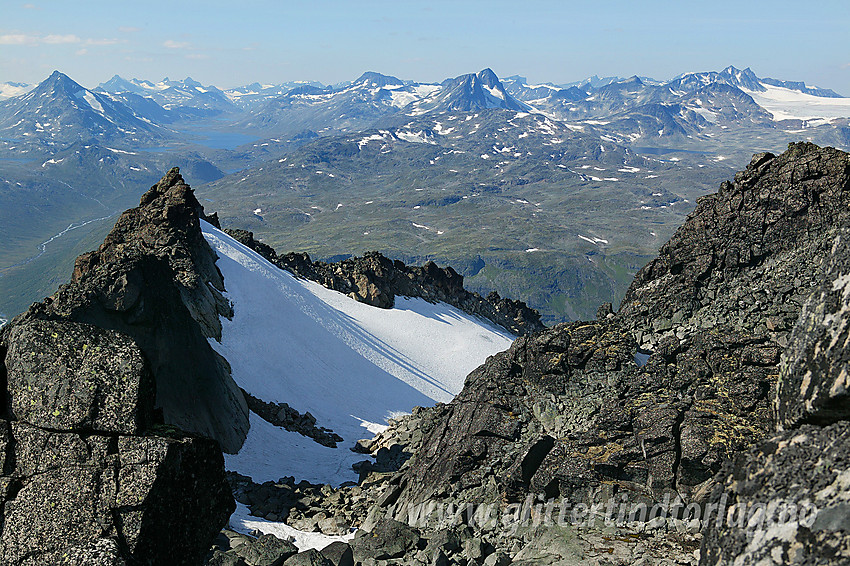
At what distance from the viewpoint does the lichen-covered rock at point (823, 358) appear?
8.15m

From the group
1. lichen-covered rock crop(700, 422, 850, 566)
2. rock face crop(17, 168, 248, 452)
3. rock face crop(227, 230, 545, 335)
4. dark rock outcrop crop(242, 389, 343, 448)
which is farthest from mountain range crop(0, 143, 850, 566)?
rock face crop(227, 230, 545, 335)

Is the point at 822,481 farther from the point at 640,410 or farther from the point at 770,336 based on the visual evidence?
the point at 770,336

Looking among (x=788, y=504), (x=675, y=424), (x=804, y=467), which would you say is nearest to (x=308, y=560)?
(x=675, y=424)

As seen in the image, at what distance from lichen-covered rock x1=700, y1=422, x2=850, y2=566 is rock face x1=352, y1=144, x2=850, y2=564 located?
444 millimetres

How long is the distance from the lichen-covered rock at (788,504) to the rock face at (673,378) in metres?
0.44

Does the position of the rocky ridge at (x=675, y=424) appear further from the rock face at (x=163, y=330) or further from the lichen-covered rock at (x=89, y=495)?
the rock face at (x=163, y=330)

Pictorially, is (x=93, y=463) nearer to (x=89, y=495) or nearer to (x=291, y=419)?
(x=89, y=495)

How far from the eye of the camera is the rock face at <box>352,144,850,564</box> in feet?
62.5

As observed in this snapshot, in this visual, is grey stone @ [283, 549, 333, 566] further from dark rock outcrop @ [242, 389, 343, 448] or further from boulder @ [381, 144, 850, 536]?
dark rock outcrop @ [242, 389, 343, 448]

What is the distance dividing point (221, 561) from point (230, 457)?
1972cm

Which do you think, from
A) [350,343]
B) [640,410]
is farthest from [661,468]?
[350,343]

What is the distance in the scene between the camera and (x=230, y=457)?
38.7 meters

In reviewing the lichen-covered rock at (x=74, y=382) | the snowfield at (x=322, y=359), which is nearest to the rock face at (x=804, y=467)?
the lichen-covered rock at (x=74, y=382)

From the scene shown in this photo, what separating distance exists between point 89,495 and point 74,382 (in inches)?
91.0
